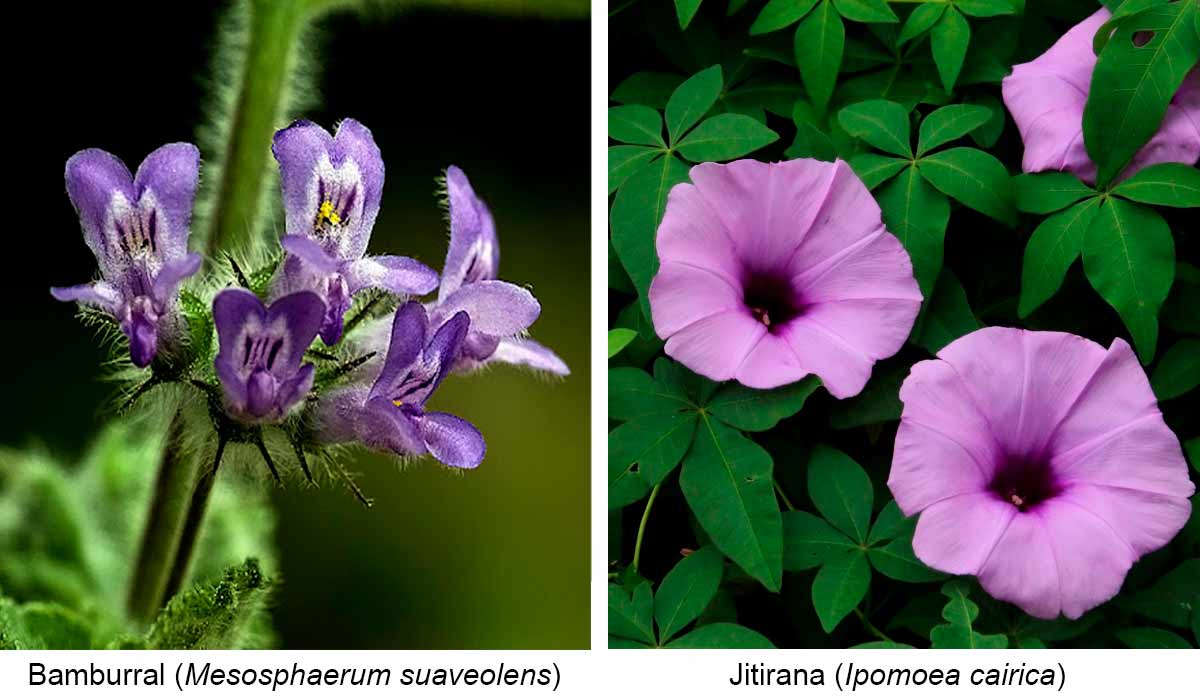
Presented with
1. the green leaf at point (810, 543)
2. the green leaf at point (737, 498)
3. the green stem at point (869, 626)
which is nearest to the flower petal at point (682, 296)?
the green leaf at point (737, 498)

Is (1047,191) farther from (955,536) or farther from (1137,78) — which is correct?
(955,536)

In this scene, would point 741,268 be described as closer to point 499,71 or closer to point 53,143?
point 499,71

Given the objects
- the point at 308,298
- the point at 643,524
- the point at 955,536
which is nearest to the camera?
the point at 308,298

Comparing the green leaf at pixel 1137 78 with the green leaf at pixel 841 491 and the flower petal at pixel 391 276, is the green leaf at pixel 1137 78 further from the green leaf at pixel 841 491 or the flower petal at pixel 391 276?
the flower petal at pixel 391 276

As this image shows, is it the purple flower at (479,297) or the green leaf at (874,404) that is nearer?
the purple flower at (479,297)

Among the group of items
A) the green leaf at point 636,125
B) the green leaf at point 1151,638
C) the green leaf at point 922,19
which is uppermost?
the green leaf at point 922,19

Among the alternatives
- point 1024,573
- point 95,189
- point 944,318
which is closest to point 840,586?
point 1024,573

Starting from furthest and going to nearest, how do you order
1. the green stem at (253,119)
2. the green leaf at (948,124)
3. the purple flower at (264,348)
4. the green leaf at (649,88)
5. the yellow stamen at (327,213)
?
the green leaf at (649,88) → the green leaf at (948,124) → the green stem at (253,119) → the yellow stamen at (327,213) → the purple flower at (264,348)
